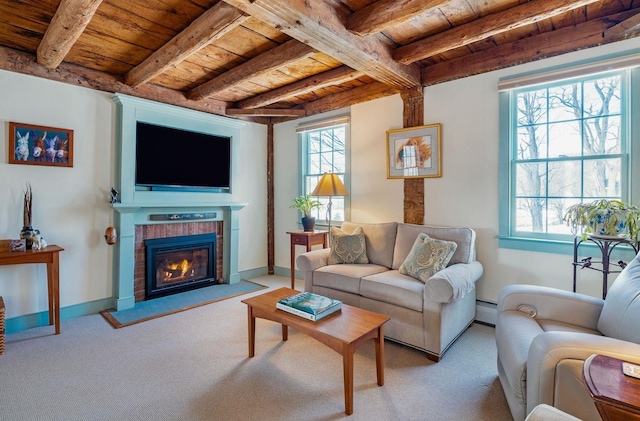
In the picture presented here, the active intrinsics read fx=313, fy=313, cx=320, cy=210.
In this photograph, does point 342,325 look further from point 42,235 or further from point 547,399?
point 42,235

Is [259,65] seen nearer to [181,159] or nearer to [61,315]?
[181,159]

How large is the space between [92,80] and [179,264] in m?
2.26

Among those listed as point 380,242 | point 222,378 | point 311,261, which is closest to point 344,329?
Answer: point 222,378

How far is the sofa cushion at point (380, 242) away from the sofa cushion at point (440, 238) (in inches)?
2.4

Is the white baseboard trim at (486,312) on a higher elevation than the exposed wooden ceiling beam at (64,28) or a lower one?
lower

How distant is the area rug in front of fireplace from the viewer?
→ 3135mm

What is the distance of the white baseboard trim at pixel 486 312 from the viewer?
3010 millimetres

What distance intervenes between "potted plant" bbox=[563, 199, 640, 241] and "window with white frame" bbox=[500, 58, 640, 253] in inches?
16.8

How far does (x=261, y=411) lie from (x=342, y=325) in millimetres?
660

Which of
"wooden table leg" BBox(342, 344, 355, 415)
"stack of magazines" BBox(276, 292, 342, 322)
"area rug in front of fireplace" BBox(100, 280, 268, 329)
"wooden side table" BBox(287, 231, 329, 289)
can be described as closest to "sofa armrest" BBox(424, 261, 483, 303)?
"stack of magazines" BBox(276, 292, 342, 322)

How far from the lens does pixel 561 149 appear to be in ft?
9.09

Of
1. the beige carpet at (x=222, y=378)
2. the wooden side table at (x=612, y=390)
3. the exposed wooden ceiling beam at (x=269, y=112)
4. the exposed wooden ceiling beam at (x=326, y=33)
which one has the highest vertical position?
the exposed wooden ceiling beam at (x=269, y=112)

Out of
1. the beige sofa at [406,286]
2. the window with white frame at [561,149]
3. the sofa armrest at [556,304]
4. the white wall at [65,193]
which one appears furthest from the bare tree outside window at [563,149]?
the white wall at [65,193]

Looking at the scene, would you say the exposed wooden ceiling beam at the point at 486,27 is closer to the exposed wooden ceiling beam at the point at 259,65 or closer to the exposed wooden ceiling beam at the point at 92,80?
the exposed wooden ceiling beam at the point at 259,65
